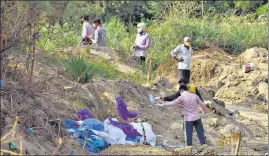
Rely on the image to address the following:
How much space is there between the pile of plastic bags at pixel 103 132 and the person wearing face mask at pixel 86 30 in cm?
721

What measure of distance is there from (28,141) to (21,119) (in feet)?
1.97

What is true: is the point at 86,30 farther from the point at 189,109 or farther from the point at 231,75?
the point at 189,109

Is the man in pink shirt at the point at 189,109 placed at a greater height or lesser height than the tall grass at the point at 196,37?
greater

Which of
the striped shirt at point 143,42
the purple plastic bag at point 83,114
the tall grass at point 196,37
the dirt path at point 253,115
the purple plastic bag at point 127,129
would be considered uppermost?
the striped shirt at point 143,42

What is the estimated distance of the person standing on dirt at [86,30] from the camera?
1834 centimetres

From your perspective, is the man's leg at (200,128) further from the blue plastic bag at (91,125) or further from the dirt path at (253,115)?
the dirt path at (253,115)

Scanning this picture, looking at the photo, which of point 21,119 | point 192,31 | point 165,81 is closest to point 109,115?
point 21,119

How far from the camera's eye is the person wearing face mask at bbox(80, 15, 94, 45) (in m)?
18.3

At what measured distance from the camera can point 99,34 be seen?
18375 millimetres

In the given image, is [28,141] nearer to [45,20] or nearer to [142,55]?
[45,20]

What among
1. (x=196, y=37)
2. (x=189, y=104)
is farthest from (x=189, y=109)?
(x=196, y=37)

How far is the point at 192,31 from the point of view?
866 inches

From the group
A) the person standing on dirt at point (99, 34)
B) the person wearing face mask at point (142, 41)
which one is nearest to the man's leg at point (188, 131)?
the person wearing face mask at point (142, 41)

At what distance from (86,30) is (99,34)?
1.25 ft
